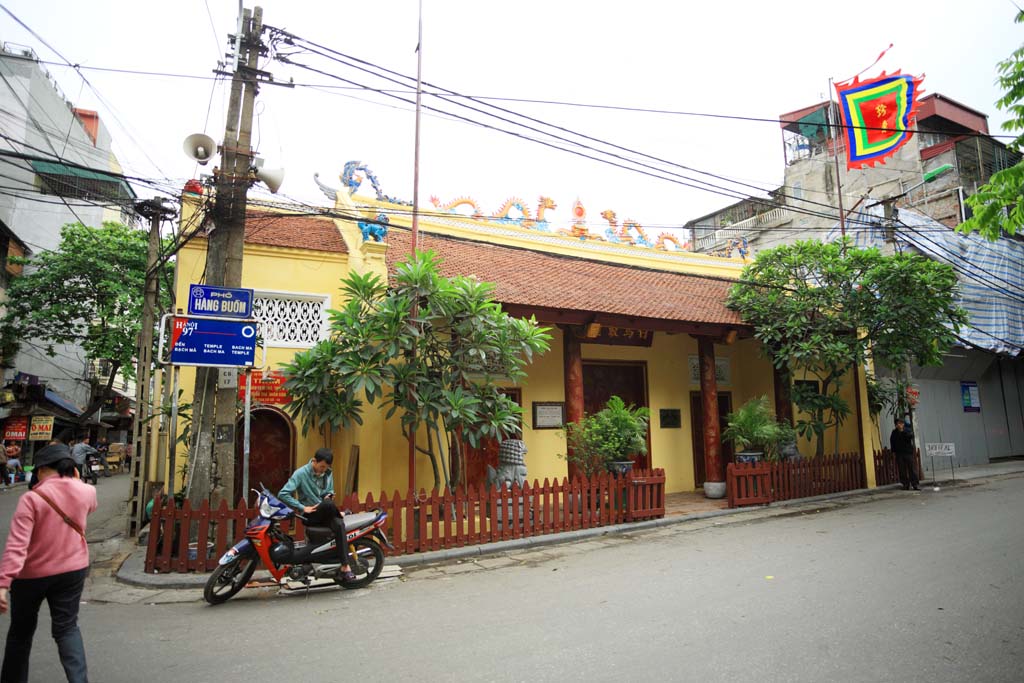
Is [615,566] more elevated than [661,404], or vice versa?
[661,404]

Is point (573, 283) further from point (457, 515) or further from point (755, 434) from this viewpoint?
point (457, 515)

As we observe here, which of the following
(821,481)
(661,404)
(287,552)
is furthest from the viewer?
(661,404)

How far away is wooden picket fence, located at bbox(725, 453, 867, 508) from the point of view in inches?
423

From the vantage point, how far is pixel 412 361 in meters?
8.03

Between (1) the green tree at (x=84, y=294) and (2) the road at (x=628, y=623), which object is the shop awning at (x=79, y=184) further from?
(2) the road at (x=628, y=623)

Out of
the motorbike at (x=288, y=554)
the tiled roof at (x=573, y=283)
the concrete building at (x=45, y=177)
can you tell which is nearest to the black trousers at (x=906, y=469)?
the tiled roof at (x=573, y=283)

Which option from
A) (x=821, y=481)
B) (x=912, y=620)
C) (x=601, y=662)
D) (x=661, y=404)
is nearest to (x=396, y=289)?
(x=601, y=662)

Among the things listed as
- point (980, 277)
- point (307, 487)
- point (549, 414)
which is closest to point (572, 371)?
point (549, 414)

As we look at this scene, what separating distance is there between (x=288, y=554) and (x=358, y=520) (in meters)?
0.72

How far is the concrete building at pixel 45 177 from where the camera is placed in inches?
765

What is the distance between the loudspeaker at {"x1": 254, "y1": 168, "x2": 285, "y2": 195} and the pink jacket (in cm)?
488

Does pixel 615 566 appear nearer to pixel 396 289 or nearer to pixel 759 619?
pixel 759 619

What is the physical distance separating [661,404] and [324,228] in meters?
8.20

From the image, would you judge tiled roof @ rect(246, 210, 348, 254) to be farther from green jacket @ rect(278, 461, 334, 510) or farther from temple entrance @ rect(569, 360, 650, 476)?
temple entrance @ rect(569, 360, 650, 476)
